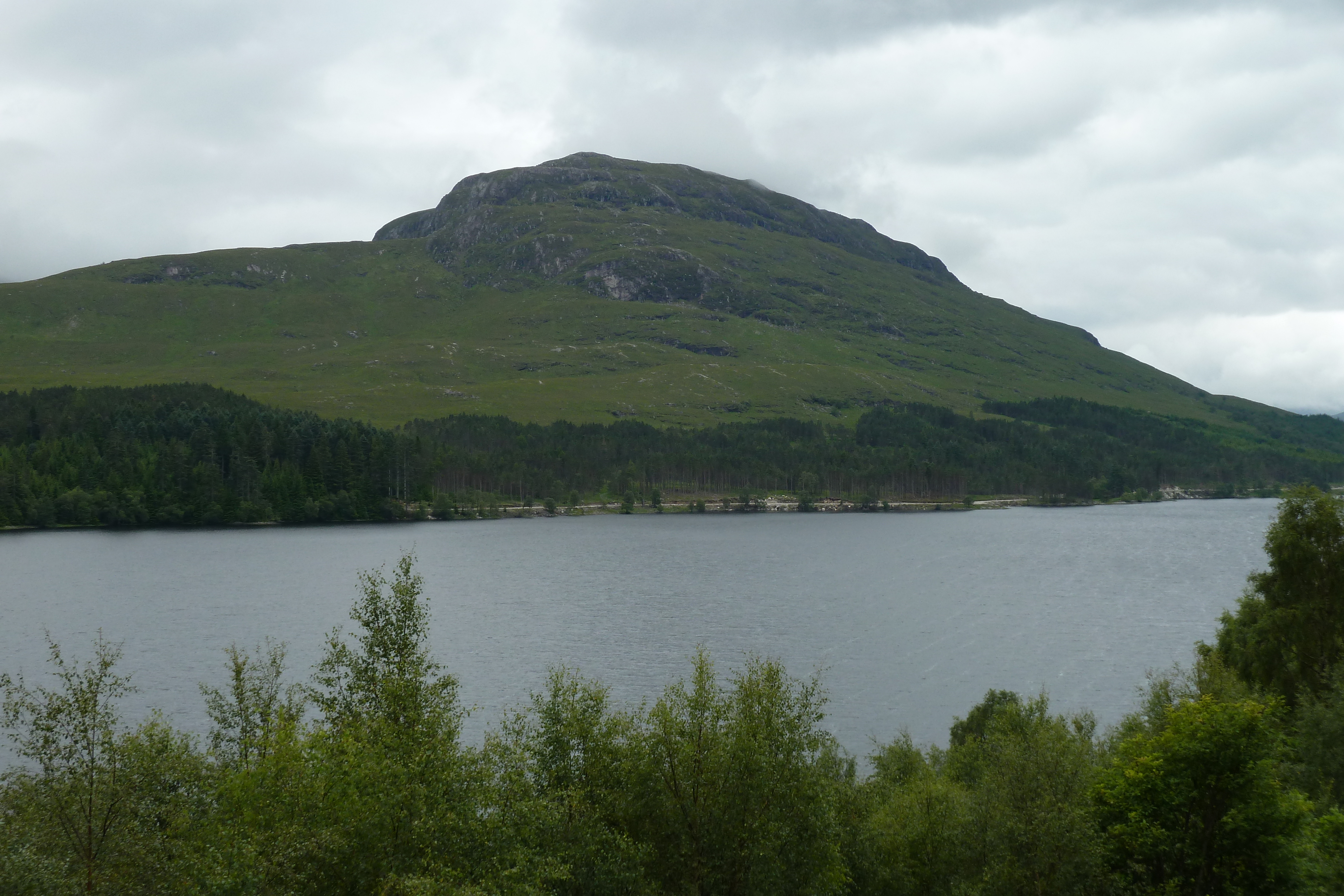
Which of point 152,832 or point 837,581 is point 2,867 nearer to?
point 152,832

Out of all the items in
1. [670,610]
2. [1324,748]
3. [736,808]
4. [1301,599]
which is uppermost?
[1301,599]

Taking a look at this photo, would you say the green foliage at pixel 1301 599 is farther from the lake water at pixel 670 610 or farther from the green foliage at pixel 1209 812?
the green foliage at pixel 1209 812

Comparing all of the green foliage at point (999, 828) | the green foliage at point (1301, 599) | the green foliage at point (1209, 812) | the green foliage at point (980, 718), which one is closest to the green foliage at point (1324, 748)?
the green foliage at point (1209, 812)

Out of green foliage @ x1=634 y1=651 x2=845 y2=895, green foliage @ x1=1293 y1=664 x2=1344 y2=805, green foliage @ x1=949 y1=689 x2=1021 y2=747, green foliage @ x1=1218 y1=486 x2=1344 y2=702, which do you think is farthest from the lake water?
green foliage @ x1=634 y1=651 x2=845 y2=895

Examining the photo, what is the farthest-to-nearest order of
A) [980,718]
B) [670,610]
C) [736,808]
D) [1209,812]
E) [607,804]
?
[670,610] < [980,718] < [607,804] < [736,808] < [1209,812]

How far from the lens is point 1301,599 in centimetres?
5491

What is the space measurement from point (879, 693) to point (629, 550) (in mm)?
99348

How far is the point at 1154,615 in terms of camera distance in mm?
114875

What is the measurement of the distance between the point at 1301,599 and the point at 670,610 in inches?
2820

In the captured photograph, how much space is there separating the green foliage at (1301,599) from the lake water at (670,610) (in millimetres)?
18681

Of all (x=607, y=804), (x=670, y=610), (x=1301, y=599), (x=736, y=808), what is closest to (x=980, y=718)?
(x=1301, y=599)

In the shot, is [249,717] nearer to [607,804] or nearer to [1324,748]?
[607,804]

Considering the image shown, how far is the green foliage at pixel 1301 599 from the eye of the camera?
2105 inches

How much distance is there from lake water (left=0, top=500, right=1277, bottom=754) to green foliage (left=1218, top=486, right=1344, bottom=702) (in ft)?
61.3
